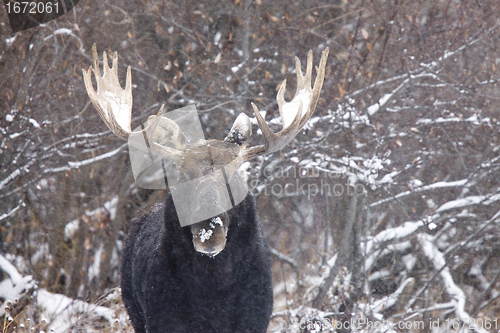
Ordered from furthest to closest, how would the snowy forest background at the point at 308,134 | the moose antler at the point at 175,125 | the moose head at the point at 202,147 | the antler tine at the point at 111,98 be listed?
the snowy forest background at the point at 308,134
the antler tine at the point at 111,98
the moose antler at the point at 175,125
the moose head at the point at 202,147

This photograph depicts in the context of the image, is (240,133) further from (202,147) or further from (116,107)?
(116,107)

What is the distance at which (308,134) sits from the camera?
5.81 m

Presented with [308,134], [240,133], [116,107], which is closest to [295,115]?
[240,133]

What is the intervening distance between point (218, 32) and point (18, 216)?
12.1 feet

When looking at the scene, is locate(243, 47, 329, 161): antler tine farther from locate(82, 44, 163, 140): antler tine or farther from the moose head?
locate(82, 44, 163, 140): antler tine

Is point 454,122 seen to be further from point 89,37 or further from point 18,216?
point 18,216

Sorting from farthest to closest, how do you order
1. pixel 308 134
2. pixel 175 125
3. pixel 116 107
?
pixel 308 134 → pixel 116 107 → pixel 175 125

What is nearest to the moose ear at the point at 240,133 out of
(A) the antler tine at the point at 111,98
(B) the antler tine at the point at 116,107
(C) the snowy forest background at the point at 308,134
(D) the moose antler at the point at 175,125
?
(D) the moose antler at the point at 175,125

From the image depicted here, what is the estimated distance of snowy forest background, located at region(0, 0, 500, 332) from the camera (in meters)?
5.76

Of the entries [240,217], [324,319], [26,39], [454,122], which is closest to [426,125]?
[454,122]

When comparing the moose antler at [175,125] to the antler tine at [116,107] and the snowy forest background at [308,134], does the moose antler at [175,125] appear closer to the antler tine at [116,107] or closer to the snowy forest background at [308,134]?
the antler tine at [116,107]

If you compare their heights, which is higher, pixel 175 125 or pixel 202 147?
pixel 175 125

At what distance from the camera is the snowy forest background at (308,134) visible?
576 centimetres

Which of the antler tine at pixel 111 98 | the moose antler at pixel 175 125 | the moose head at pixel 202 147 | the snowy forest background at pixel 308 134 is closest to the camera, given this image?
the moose head at pixel 202 147
